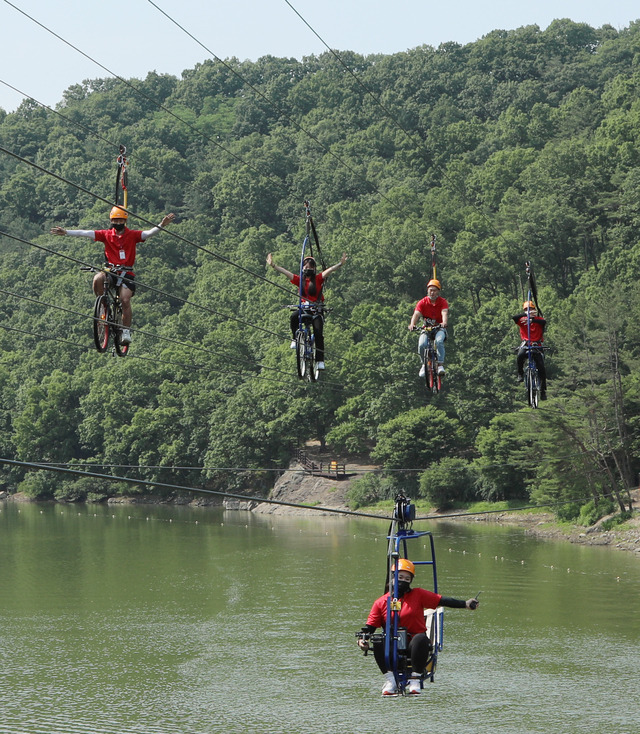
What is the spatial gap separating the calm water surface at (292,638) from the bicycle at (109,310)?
19036 millimetres

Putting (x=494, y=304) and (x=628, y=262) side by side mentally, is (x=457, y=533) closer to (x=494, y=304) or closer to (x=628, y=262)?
(x=494, y=304)

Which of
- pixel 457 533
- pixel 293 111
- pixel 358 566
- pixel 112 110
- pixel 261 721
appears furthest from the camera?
pixel 112 110

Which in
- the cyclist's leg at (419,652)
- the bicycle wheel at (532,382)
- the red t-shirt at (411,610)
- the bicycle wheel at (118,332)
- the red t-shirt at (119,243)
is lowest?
the cyclist's leg at (419,652)

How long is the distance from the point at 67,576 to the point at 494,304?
36.1m

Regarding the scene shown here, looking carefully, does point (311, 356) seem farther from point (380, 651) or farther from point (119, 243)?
point (380, 651)

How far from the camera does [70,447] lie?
103 metres

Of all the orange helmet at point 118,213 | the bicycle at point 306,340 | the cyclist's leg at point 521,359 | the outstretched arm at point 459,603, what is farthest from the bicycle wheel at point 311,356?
the outstretched arm at point 459,603

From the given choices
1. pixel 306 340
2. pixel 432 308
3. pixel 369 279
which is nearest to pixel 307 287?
pixel 306 340

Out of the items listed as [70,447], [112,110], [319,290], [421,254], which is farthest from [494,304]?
[112,110]

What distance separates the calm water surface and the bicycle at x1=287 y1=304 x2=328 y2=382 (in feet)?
51.2

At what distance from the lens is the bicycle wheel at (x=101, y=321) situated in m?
20.1

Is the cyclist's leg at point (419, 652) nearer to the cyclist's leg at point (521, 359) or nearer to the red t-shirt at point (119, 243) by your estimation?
the red t-shirt at point (119, 243)

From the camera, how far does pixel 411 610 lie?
56.3 ft

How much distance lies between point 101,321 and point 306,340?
5226 millimetres
